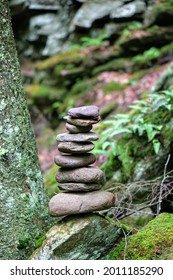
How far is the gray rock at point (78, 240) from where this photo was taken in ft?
11.3

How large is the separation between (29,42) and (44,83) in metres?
2.46

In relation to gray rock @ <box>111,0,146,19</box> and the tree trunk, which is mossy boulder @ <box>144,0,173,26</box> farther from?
the tree trunk

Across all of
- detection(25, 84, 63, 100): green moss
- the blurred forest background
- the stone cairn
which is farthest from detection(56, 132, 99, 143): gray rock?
detection(25, 84, 63, 100): green moss

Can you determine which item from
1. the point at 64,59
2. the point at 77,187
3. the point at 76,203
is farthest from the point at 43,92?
the point at 76,203

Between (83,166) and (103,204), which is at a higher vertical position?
(83,166)

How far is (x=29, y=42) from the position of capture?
44.8ft

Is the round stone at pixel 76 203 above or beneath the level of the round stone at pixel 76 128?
beneath

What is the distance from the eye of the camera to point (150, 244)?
3459 millimetres

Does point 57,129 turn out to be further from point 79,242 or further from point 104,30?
point 79,242

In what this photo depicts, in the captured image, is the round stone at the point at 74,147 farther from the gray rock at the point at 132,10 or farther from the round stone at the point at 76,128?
the gray rock at the point at 132,10

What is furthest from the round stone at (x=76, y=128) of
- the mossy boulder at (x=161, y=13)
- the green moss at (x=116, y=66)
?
the mossy boulder at (x=161, y=13)

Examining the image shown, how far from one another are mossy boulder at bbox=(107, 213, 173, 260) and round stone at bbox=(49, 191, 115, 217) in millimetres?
457

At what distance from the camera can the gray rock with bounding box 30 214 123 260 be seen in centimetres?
346
